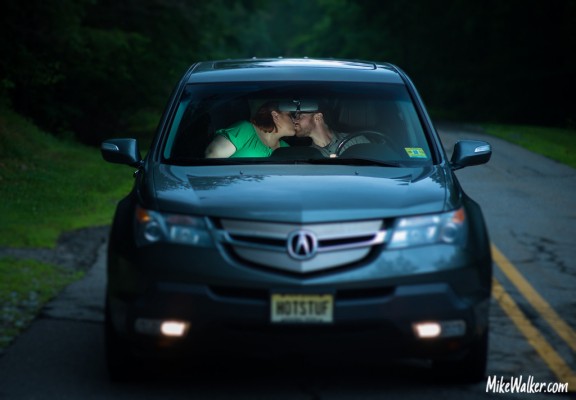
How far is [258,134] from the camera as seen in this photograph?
815 cm

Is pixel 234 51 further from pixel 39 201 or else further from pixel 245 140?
pixel 245 140

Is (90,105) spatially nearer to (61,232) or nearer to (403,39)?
(61,232)

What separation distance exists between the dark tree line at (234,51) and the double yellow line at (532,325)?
1697 centimetres

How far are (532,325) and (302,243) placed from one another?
2861 millimetres

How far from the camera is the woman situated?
312 inches

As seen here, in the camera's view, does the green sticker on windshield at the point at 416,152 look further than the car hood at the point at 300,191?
Yes

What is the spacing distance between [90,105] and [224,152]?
984 inches

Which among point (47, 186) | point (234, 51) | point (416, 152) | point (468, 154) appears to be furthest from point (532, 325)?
point (234, 51)

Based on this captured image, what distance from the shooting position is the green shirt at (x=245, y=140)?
7.93m

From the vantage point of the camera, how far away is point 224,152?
25.7 ft

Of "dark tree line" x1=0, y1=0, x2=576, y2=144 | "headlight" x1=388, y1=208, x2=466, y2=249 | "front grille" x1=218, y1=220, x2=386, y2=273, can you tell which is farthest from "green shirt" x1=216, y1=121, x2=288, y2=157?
"dark tree line" x1=0, y1=0, x2=576, y2=144

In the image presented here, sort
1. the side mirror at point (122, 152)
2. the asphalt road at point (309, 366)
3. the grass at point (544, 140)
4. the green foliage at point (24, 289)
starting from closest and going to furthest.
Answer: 1. the asphalt road at point (309, 366)
2. the side mirror at point (122, 152)
3. the green foliage at point (24, 289)
4. the grass at point (544, 140)

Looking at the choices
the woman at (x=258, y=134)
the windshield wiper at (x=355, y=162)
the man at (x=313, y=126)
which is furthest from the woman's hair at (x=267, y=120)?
the windshield wiper at (x=355, y=162)

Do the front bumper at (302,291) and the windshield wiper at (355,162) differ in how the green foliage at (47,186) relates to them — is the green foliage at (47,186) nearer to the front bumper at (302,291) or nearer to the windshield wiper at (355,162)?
the windshield wiper at (355,162)
